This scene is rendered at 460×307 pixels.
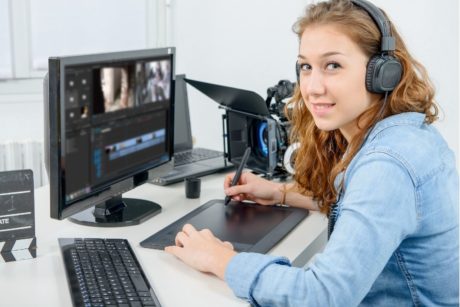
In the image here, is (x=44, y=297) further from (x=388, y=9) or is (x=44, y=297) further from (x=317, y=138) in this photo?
(x=388, y=9)

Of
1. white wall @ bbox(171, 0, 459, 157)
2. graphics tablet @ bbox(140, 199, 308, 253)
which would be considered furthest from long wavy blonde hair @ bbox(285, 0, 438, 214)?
white wall @ bbox(171, 0, 459, 157)

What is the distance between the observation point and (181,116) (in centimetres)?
218

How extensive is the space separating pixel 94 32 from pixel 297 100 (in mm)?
1636

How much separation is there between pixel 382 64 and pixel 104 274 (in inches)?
27.1

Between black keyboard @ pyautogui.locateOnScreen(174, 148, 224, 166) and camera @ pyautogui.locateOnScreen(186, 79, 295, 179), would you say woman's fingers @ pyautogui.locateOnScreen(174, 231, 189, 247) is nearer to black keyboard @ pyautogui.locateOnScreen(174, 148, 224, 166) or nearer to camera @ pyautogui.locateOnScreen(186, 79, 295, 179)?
camera @ pyautogui.locateOnScreen(186, 79, 295, 179)

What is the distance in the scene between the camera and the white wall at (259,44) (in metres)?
2.39

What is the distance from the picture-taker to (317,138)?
5.21 feet

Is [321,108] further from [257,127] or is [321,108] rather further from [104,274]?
[257,127]

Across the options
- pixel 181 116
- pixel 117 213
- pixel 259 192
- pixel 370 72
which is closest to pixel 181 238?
pixel 117 213

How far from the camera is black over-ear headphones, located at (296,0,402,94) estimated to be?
125 centimetres

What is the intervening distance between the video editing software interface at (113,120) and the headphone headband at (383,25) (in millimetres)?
612

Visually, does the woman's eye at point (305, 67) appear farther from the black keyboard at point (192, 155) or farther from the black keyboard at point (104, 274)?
the black keyboard at point (192, 155)

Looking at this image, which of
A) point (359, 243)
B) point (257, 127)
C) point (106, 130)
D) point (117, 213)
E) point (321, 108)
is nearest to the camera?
point (359, 243)

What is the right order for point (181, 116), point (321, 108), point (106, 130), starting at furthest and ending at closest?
point (181, 116) → point (106, 130) → point (321, 108)
